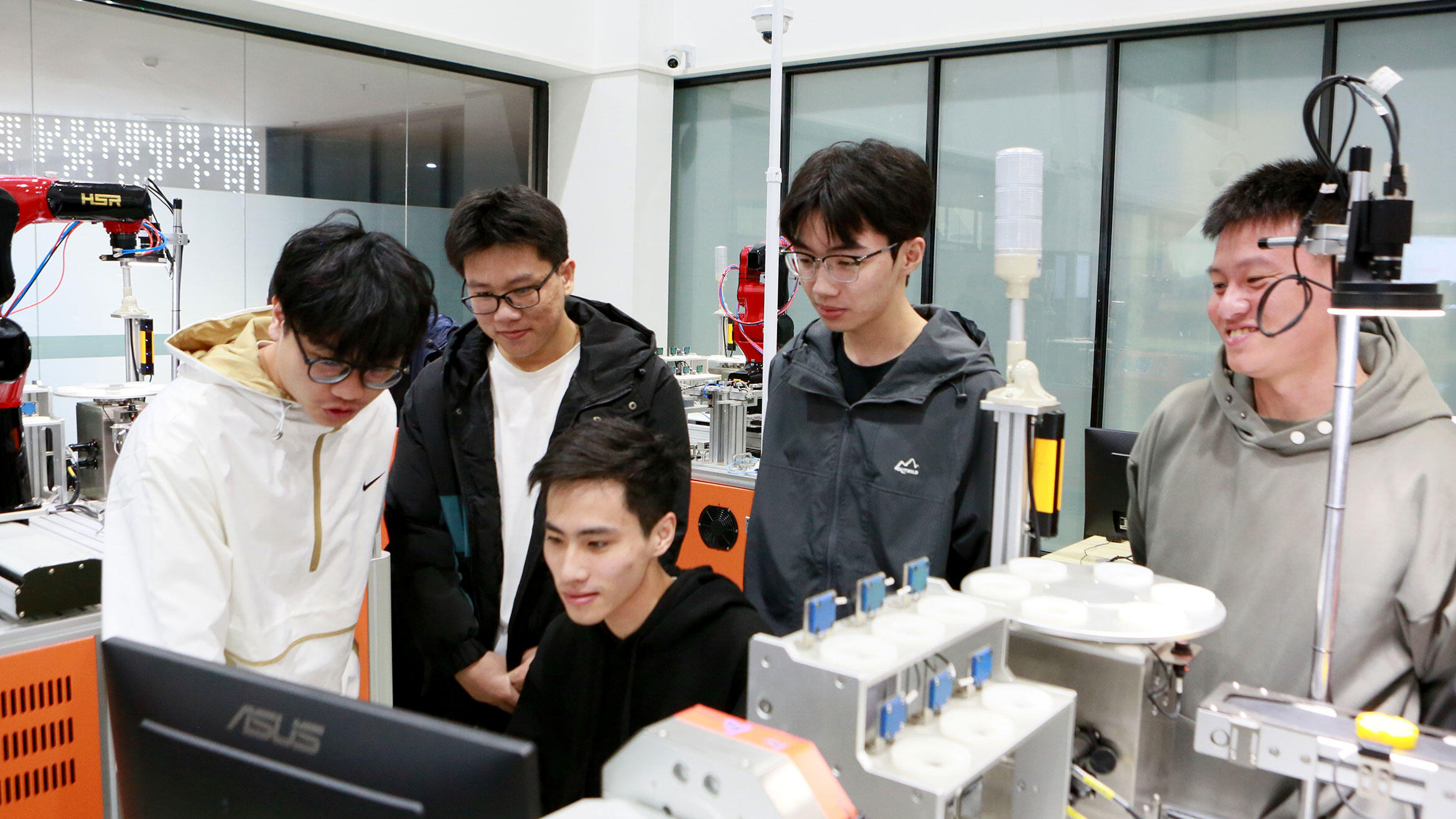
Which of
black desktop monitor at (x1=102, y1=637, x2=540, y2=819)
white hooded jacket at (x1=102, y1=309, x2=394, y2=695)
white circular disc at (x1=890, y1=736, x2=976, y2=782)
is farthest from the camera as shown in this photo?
white hooded jacket at (x1=102, y1=309, x2=394, y2=695)

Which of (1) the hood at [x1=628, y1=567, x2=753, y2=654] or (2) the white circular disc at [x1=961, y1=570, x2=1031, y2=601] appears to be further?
(1) the hood at [x1=628, y1=567, x2=753, y2=654]

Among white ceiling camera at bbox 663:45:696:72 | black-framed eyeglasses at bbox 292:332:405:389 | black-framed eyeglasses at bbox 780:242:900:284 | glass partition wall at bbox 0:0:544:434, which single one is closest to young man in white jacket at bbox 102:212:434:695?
black-framed eyeglasses at bbox 292:332:405:389

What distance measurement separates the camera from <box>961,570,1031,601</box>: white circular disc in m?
1.05

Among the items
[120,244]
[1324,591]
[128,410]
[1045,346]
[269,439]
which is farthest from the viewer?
[1045,346]

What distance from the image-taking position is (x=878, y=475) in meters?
1.55

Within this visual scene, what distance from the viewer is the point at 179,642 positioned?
1.14 meters

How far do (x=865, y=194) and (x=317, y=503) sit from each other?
88cm

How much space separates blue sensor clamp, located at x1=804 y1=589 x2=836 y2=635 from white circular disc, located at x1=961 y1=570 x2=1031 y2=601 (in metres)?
0.23

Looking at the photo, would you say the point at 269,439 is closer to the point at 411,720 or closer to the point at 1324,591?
the point at 411,720

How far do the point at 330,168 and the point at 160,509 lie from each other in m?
4.73

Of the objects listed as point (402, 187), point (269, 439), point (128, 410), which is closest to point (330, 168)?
point (402, 187)

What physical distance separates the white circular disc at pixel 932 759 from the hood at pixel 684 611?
0.65 m

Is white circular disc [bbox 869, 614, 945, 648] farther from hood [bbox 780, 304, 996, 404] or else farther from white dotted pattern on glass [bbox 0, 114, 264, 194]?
white dotted pattern on glass [bbox 0, 114, 264, 194]

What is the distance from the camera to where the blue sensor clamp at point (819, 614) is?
88cm
